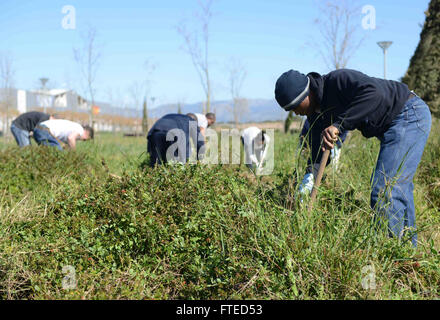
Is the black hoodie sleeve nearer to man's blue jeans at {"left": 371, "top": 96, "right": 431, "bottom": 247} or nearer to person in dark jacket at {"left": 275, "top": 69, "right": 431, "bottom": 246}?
person in dark jacket at {"left": 275, "top": 69, "right": 431, "bottom": 246}

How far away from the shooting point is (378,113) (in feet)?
9.04

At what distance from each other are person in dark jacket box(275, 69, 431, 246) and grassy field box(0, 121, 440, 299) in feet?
0.73

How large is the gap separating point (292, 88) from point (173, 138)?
2.55 m

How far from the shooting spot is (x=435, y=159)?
4434 mm

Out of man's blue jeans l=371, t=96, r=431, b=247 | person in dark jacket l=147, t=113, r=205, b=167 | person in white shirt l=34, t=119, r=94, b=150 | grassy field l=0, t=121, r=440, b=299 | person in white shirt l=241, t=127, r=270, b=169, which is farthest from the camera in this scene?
person in white shirt l=241, t=127, r=270, b=169

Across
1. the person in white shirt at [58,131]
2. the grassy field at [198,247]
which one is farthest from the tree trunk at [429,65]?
the person in white shirt at [58,131]

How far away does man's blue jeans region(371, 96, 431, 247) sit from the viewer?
2.62 meters

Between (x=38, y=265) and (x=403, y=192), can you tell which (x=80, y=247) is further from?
(x=403, y=192)

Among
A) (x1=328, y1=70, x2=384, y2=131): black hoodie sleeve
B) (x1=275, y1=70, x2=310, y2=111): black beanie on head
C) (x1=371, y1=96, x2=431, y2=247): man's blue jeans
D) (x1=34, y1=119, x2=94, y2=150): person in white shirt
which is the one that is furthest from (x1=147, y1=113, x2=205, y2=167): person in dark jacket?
(x1=371, y1=96, x2=431, y2=247): man's blue jeans

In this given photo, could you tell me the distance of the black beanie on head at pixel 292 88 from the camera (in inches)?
108

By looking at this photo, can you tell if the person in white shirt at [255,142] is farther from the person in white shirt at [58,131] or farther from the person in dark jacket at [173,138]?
the person in white shirt at [58,131]

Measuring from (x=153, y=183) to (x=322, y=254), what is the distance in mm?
1550
